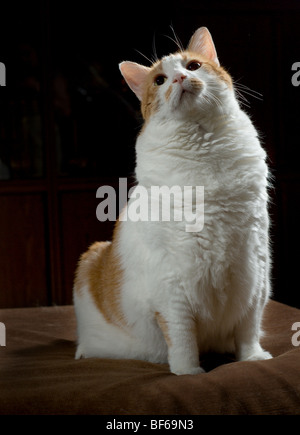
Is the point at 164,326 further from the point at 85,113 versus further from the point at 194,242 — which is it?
the point at 85,113

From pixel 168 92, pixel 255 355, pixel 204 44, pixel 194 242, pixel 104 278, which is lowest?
pixel 255 355

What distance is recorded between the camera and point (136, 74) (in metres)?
1.37

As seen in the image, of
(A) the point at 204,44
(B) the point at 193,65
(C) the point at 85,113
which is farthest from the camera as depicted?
(C) the point at 85,113

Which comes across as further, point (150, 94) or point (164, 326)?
point (150, 94)

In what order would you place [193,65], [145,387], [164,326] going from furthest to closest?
[193,65], [164,326], [145,387]

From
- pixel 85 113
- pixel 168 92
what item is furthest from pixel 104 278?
pixel 85 113

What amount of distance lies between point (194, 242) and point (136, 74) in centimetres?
51

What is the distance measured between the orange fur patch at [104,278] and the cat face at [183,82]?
346mm

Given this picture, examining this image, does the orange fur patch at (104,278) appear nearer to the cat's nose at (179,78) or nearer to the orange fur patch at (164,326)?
the orange fur patch at (164,326)

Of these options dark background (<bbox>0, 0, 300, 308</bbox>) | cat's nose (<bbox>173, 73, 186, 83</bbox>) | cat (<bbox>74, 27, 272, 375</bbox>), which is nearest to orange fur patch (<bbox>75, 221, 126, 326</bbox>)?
cat (<bbox>74, 27, 272, 375</bbox>)

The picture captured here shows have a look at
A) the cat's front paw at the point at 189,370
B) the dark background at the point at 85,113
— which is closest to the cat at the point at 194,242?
the cat's front paw at the point at 189,370

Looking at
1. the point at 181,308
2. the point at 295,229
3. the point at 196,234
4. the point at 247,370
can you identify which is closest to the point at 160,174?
the point at 196,234

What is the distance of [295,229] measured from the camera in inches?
120

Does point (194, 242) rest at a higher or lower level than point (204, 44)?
lower
